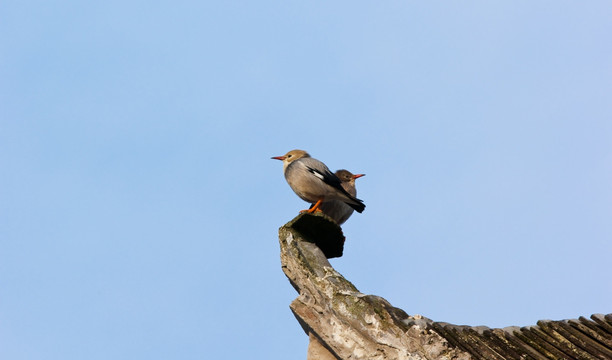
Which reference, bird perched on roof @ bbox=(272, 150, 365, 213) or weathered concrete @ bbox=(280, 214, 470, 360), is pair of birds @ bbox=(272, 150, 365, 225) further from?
weathered concrete @ bbox=(280, 214, 470, 360)

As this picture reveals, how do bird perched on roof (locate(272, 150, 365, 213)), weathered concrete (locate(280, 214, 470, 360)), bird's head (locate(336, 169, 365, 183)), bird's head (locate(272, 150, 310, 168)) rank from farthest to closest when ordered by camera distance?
bird's head (locate(336, 169, 365, 183)) → bird's head (locate(272, 150, 310, 168)) → bird perched on roof (locate(272, 150, 365, 213)) → weathered concrete (locate(280, 214, 470, 360))

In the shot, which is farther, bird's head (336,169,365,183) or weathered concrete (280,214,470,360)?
bird's head (336,169,365,183)

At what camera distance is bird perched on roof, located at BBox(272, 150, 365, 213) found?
11.4 m

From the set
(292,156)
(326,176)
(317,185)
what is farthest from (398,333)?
(292,156)

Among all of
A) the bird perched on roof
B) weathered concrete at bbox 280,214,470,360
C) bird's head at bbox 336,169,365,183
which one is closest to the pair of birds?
the bird perched on roof

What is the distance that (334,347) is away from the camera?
5945 mm

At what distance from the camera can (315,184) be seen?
11328mm

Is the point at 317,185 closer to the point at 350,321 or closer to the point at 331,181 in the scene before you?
the point at 331,181

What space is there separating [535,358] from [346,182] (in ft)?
27.2

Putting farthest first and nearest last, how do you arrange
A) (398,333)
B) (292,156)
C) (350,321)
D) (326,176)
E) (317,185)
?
(292,156)
(326,176)
(317,185)
(350,321)
(398,333)

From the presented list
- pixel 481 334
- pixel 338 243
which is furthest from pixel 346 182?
pixel 481 334

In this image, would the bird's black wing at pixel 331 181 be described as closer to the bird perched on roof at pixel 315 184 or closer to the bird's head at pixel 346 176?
the bird perched on roof at pixel 315 184

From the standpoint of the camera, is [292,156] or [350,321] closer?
[350,321]

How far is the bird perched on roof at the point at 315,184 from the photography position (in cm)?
1136
